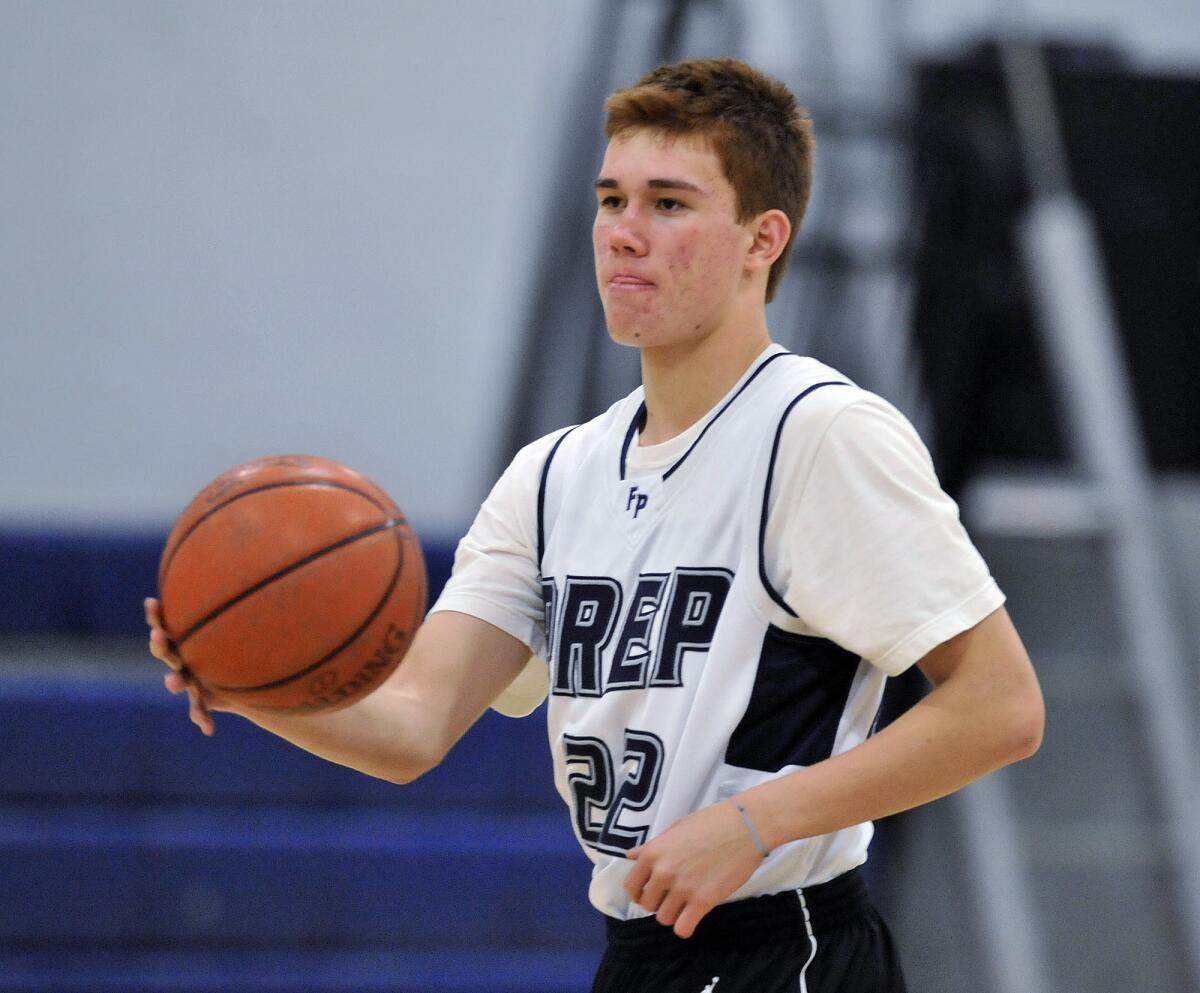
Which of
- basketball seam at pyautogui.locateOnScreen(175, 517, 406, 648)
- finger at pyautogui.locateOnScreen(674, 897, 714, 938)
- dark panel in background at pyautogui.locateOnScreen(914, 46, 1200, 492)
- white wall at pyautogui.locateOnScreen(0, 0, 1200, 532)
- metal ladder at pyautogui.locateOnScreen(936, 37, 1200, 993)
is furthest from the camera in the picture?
white wall at pyautogui.locateOnScreen(0, 0, 1200, 532)

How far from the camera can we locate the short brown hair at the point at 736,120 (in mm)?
1784

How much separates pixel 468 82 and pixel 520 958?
3.46m

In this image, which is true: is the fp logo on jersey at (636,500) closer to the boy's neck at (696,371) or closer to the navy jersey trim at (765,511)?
the boy's neck at (696,371)

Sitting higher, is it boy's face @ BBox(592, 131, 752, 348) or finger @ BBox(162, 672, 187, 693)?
boy's face @ BBox(592, 131, 752, 348)

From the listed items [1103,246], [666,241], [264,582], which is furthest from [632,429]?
[1103,246]

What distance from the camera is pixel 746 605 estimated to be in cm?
170

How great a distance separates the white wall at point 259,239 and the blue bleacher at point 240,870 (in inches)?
51.5

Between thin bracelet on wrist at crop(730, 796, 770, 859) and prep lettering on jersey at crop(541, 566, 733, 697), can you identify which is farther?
prep lettering on jersey at crop(541, 566, 733, 697)

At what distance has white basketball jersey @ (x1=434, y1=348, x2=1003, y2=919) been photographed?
162 centimetres

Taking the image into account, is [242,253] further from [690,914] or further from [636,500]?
[690,914]

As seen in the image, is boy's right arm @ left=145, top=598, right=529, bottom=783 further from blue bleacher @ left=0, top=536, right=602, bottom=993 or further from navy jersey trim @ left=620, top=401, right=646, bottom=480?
blue bleacher @ left=0, top=536, right=602, bottom=993

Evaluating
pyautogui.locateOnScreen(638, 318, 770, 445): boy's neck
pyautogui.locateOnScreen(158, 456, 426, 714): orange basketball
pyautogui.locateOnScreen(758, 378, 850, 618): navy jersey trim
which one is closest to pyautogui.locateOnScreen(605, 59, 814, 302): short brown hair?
pyautogui.locateOnScreen(638, 318, 770, 445): boy's neck

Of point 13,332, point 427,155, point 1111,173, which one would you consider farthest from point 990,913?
point 13,332

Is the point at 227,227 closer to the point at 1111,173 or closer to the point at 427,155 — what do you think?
the point at 427,155
